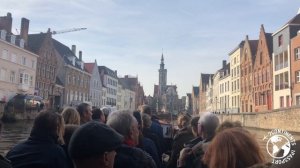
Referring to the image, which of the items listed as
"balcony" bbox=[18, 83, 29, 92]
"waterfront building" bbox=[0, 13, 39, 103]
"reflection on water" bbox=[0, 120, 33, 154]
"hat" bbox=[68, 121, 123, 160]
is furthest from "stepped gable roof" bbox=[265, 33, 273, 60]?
"hat" bbox=[68, 121, 123, 160]

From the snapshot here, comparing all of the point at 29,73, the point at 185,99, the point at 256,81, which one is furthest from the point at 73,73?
the point at 185,99

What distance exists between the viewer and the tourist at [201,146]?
3.90 meters

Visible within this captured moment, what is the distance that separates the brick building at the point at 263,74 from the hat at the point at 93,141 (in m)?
46.8

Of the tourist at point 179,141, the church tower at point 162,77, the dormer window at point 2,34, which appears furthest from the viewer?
the church tower at point 162,77

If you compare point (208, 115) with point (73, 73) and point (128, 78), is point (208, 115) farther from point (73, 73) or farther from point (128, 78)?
point (128, 78)

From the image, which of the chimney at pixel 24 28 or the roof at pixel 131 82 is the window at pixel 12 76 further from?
the roof at pixel 131 82

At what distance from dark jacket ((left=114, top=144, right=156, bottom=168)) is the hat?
0.94 m

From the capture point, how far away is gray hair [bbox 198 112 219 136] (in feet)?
13.9

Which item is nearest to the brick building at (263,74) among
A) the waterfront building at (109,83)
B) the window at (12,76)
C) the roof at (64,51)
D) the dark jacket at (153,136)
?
the roof at (64,51)

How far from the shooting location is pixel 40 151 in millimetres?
3738

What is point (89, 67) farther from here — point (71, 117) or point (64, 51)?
point (71, 117)

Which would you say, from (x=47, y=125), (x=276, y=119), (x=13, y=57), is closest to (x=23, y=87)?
(x=13, y=57)

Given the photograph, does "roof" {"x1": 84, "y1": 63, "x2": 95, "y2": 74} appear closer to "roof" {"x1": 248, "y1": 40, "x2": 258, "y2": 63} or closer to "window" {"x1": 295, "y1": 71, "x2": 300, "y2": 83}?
"roof" {"x1": 248, "y1": 40, "x2": 258, "y2": 63}

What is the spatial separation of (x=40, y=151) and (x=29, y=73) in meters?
47.3
